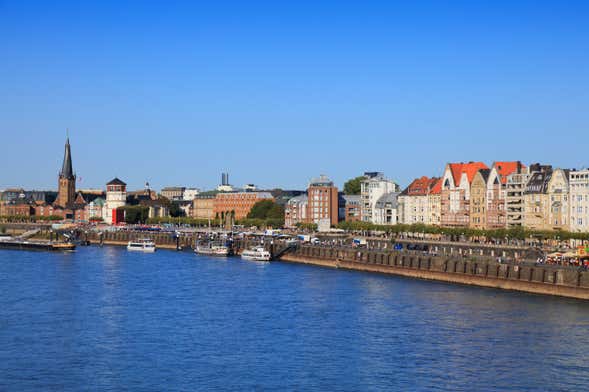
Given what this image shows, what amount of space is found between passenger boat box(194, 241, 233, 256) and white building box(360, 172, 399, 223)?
4033cm

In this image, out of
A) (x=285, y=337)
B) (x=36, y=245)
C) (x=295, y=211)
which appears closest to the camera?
(x=285, y=337)

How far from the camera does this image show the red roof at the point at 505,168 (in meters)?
133

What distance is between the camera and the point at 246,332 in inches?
2153

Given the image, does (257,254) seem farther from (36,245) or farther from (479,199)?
(36,245)

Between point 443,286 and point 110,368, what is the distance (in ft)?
133

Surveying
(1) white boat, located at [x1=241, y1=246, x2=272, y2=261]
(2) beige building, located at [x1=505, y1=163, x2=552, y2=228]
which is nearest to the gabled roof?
(2) beige building, located at [x1=505, y1=163, x2=552, y2=228]

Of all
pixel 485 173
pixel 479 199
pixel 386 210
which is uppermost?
pixel 485 173

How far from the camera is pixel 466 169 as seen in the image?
144000 mm

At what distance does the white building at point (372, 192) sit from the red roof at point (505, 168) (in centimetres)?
3669

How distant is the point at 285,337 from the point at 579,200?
7073 centimetres

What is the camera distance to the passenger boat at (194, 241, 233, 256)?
128775mm

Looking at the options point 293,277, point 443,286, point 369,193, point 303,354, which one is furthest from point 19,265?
point 369,193

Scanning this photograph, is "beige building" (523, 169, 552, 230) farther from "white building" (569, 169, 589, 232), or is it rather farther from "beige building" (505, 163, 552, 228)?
"white building" (569, 169, 589, 232)

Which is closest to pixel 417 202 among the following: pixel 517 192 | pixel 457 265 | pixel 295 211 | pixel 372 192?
pixel 372 192
